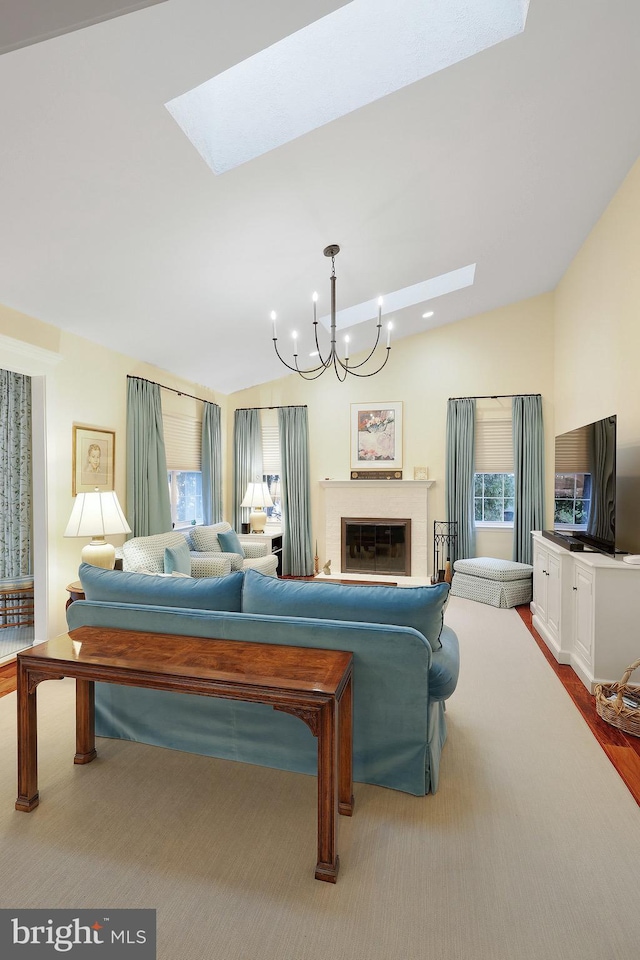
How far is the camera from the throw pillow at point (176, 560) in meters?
4.09

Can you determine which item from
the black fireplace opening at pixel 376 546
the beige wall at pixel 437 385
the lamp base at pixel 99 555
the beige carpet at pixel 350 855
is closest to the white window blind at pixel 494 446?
the beige wall at pixel 437 385

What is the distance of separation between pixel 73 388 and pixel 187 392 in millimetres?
2047

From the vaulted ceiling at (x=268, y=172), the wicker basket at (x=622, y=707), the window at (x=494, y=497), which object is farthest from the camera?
the window at (x=494, y=497)

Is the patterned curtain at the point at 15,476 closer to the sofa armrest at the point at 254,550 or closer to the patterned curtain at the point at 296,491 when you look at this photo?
the sofa armrest at the point at 254,550

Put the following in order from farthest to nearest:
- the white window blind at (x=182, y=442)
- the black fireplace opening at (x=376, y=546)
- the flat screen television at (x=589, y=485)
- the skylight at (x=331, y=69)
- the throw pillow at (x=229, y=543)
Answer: the black fireplace opening at (x=376, y=546), the white window blind at (x=182, y=442), the throw pillow at (x=229, y=543), the flat screen television at (x=589, y=485), the skylight at (x=331, y=69)

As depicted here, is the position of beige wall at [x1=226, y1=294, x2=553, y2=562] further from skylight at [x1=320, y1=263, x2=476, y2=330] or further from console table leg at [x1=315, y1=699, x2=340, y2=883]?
console table leg at [x1=315, y1=699, x2=340, y2=883]

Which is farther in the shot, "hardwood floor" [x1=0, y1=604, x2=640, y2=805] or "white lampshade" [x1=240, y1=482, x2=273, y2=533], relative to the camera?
"white lampshade" [x1=240, y1=482, x2=273, y2=533]

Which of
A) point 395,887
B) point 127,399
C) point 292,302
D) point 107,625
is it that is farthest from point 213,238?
point 395,887

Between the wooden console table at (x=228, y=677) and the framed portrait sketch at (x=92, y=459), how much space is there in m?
2.20

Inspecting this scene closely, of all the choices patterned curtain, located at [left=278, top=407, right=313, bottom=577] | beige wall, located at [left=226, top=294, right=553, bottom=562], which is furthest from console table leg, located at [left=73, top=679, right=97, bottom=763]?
beige wall, located at [left=226, top=294, right=553, bottom=562]

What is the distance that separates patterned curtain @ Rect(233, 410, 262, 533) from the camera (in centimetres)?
683

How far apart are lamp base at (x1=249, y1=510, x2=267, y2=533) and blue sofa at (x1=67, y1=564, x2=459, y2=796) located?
4083 millimetres

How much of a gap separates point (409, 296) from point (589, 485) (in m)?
2.81

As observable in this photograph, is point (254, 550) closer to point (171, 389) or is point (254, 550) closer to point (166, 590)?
point (171, 389)
